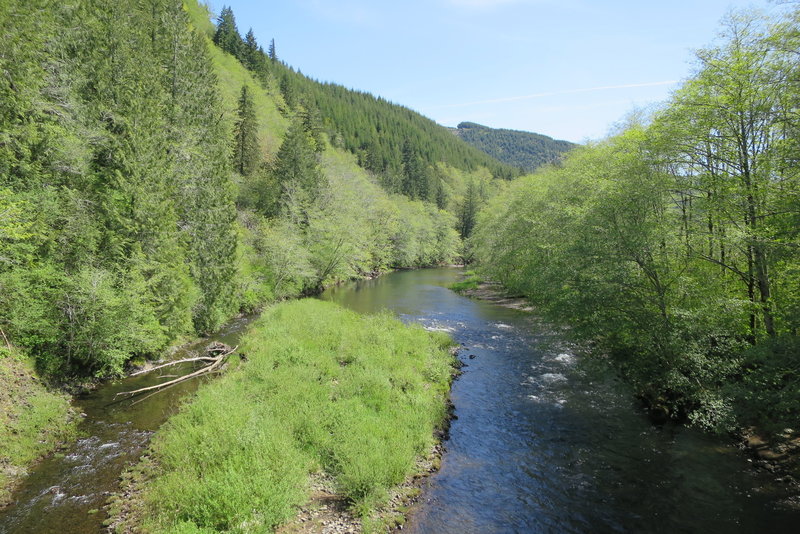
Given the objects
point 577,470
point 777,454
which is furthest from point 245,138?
point 777,454

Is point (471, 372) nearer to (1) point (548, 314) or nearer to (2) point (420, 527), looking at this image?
(1) point (548, 314)

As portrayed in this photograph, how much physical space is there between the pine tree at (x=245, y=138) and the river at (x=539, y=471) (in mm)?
38909

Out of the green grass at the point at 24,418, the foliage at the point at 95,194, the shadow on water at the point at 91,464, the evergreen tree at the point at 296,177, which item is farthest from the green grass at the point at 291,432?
the evergreen tree at the point at 296,177

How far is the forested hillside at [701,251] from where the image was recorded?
1116 centimetres

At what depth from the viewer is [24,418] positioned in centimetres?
1115

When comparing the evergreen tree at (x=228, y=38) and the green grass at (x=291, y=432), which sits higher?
the evergreen tree at (x=228, y=38)

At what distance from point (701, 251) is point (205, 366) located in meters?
22.5

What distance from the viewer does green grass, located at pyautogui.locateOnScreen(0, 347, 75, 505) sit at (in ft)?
32.2

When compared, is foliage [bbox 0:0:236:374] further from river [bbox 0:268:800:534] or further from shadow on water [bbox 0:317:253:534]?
river [bbox 0:268:800:534]

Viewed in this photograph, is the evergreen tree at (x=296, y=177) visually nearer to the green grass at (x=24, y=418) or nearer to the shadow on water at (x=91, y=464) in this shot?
the shadow on water at (x=91, y=464)

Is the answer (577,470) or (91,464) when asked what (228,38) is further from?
(577,470)

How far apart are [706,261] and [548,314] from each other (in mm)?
6223

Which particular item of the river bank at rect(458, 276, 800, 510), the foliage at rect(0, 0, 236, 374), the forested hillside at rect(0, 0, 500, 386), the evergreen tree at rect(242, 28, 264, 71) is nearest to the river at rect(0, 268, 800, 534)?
the river bank at rect(458, 276, 800, 510)

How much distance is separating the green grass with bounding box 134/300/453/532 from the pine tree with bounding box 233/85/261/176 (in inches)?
1468
